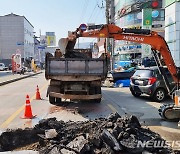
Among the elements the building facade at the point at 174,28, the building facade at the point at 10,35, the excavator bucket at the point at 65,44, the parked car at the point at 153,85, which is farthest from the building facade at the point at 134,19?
the building facade at the point at 10,35

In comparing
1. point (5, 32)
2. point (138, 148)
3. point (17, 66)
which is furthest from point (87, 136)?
point (5, 32)

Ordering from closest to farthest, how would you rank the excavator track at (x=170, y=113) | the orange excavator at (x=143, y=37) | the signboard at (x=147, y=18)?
the excavator track at (x=170, y=113) → the orange excavator at (x=143, y=37) → the signboard at (x=147, y=18)

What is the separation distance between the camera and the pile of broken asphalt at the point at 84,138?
5.54m

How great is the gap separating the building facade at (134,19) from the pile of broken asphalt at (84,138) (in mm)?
43426

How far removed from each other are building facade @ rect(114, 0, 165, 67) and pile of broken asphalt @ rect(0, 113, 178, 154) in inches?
1710

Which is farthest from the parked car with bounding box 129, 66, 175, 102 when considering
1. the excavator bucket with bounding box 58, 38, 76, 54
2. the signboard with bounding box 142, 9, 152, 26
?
the signboard with bounding box 142, 9, 152, 26

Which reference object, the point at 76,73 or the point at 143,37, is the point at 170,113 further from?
the point at 76,73

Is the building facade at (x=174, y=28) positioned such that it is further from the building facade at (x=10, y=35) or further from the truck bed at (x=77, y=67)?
the building facade at (x=10, y=35)

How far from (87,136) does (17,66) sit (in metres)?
A: 38.3

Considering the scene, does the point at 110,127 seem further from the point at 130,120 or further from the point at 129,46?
the point at 129,46

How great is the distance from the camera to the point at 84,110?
1100 cm

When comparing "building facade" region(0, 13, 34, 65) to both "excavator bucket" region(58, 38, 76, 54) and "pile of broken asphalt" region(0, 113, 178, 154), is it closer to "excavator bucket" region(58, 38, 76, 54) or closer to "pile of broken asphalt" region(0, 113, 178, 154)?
"excavator bucket" region(58, 38, 76, 54)

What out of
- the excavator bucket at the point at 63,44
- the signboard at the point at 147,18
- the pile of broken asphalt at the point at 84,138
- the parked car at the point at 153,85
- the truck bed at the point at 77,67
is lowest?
the pile of broken asphalt at the point at 84,138

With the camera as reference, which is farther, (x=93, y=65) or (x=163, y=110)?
(x=93, y=65)
